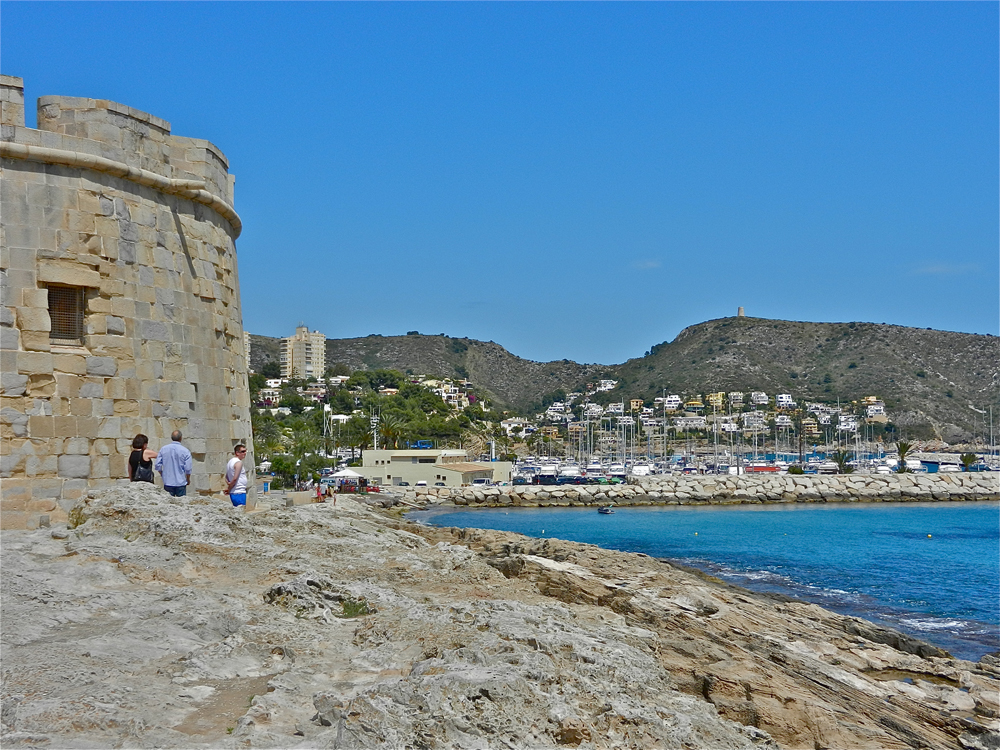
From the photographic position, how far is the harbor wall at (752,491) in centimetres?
7150

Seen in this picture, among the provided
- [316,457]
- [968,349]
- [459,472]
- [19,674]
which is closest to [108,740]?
[19,674]

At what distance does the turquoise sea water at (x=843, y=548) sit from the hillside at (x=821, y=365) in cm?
7937

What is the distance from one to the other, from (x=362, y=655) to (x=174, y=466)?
5.26 metres

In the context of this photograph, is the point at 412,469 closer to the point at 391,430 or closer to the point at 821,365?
the point at 391,430

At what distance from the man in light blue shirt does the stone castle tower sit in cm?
58

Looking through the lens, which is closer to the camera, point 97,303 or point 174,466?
point 174,466

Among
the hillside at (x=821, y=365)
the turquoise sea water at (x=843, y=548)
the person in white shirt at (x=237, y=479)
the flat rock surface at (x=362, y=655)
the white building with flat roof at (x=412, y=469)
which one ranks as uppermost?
the hillside at (x=821, y=365)

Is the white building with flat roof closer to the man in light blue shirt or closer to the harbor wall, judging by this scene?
the harbor wall

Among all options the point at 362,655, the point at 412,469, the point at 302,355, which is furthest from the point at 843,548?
the point at 302,355

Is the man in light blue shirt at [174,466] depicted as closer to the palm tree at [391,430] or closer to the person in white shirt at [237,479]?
the person in white shirt at [237,479]

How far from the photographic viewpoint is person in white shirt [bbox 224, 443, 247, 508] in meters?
11.8

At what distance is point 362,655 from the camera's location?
641 centimetres

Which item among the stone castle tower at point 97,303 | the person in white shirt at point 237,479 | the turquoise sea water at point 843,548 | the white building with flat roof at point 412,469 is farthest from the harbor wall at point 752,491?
the stone castle tower at point 97,303

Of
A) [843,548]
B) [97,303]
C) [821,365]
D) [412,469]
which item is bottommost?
[843,548]
